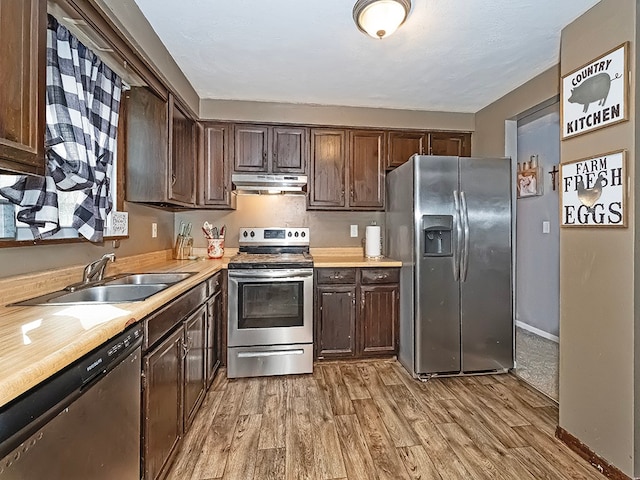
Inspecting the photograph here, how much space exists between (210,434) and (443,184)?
243 cm

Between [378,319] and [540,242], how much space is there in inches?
87.9

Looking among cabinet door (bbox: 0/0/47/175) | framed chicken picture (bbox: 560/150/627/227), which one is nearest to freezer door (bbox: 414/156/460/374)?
framed chicken picture (bbox: 560/150/627/227)

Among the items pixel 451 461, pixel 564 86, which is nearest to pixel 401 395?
pixel 451 461

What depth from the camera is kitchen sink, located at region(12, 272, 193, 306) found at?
1.46 metres

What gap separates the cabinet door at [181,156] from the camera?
8.13 feet

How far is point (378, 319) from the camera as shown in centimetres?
312

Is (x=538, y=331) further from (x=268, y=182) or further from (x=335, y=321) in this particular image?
(x=268, y=182)

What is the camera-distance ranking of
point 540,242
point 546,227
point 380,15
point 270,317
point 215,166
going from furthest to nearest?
point 540,242
point 546,227
point 215,166
point 270,317
point 380,15

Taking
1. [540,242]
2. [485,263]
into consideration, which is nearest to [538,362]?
[485,263]

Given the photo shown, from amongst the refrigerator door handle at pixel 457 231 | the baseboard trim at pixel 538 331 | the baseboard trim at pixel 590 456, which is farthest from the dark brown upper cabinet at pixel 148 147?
the baseboard trim at pixel 538 331

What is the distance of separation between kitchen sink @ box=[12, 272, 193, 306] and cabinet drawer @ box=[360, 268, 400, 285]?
5.04 ft

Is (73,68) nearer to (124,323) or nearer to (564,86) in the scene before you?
(124,323)

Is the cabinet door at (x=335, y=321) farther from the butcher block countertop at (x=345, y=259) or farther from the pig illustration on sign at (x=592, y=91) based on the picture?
the pig illustration on sign at (x=592, y=91)

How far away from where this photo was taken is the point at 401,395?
2.52 meters
